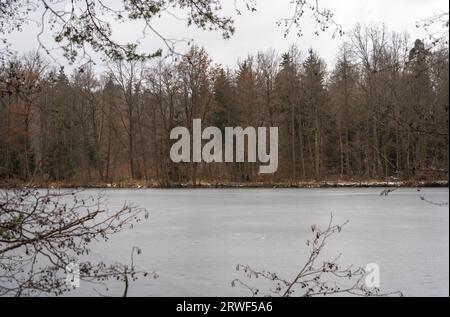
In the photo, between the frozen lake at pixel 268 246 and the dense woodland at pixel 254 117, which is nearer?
the frozen lake at pixel 268 246

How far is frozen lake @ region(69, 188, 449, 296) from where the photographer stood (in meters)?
5.75

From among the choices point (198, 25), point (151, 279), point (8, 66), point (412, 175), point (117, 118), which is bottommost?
point (151, 279)

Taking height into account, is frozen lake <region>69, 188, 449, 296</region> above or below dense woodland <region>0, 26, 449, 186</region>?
below

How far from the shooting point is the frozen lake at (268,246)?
5.75 metres

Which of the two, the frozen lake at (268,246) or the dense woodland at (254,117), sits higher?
the dense woodland at (254,117)

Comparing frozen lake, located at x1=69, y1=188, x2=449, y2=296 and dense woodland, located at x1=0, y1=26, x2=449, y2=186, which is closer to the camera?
frozen lake, located at x1=69, y1=188, x2=449, y2=296

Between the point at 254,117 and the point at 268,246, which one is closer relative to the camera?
the point at 268,246

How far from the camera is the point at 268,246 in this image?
8.51 metres

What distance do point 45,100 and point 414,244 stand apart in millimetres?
6339

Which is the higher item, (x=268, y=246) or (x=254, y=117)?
(x=254, y=117)
